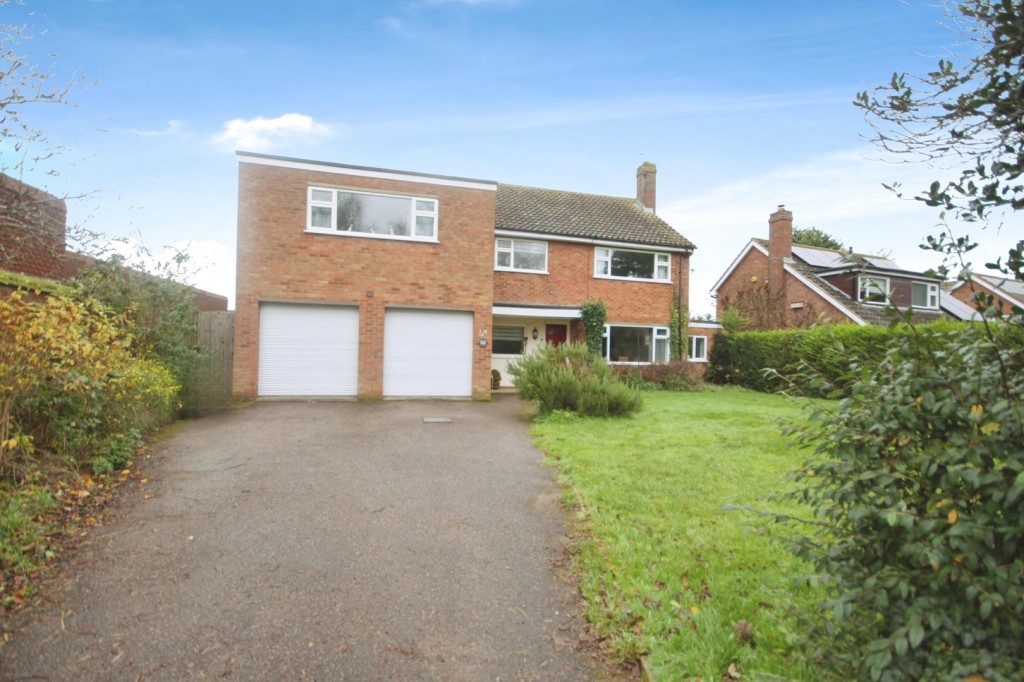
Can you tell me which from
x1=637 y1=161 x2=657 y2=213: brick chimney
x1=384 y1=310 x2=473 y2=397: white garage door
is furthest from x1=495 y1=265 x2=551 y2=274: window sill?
x1=637 y1=161 x2=657 y2=213: brick chimney

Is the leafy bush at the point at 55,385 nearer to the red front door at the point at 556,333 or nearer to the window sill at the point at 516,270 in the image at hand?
the window sill at the point at 516,270

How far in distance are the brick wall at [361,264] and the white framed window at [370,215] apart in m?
0.18

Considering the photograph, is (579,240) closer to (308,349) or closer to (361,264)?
(361,264)

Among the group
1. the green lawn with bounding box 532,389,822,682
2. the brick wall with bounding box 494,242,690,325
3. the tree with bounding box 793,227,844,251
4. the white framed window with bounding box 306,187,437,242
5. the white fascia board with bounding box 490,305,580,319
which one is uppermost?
the tree with bounding box 793,227,844,251

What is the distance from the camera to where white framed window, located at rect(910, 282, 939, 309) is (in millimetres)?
24312

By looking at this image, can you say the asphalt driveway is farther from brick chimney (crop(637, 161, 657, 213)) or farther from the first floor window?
brick chimney (crop(637, 161, 657, 213))

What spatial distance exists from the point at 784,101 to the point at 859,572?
5.63m

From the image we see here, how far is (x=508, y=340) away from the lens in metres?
18.0

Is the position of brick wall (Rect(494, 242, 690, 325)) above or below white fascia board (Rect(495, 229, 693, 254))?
below

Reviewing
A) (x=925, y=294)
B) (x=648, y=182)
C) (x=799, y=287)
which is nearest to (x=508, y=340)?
(x=648, y=182)

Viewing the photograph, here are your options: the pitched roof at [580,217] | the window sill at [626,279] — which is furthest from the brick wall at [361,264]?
the window sill at [626,279]

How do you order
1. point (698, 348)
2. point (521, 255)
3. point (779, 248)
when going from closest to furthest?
point (521, 255) → point (698, 348) → point (779, 248)

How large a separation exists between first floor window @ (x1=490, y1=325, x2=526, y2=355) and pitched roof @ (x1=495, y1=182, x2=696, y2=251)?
10.3ft

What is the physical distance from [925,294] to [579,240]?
1757 centimetres
